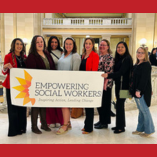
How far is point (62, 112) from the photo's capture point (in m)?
3.70

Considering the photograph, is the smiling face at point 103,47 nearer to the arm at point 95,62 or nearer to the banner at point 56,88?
the arm at point 95,62

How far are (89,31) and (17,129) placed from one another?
14625 mm

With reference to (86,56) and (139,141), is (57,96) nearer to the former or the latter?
(86,56)

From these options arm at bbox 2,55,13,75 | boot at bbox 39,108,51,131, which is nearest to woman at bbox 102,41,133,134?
boot at bbox 39,108,51,131

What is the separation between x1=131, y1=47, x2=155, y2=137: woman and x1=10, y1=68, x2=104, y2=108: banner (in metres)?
0.60

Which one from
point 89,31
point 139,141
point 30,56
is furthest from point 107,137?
point 89,31

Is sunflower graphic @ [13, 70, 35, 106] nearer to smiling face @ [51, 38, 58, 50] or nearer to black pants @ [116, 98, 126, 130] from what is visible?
smiling face @ [51, 38, 58, 50]

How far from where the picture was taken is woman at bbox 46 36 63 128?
385 centimetres

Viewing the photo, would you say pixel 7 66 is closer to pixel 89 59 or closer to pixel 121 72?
pixel 89 59

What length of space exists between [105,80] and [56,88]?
96cm

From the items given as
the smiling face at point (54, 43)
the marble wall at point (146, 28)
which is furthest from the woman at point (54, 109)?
the marble wall at point (146, 28)

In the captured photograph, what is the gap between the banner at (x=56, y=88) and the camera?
11.0 feet

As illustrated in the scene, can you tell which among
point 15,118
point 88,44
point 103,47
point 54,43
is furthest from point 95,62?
point 15,118

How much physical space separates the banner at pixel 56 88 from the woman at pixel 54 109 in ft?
1.75
